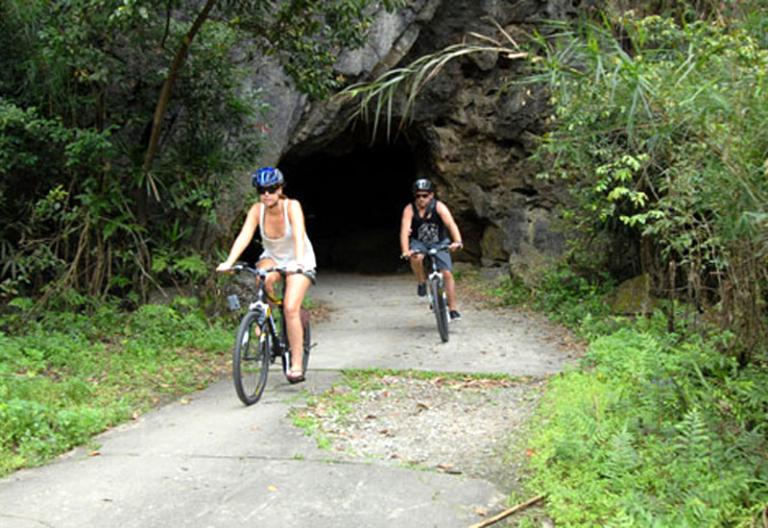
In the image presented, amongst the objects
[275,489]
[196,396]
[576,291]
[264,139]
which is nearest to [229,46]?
[264,139]

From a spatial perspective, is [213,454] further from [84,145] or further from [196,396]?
[84,145]

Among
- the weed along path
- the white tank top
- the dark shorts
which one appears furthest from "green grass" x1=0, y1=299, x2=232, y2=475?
the dark shorts

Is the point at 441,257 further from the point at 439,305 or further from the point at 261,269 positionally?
the point at 261,269

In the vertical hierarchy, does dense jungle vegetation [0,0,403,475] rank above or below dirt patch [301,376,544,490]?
above

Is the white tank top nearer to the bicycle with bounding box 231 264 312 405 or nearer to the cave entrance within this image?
the bicycle with bounding box 231 264 312 405

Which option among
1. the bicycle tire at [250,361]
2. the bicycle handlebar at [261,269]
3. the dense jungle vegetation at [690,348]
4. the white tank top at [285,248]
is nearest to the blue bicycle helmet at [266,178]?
the white tank top at [285,248]

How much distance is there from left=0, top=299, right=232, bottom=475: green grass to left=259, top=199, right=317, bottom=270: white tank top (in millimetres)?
1412

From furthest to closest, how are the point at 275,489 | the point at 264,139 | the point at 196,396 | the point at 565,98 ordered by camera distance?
the point at 264,139 → the point at 196,396 → the point at 275,489 → the point at 565,98

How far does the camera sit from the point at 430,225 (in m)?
8.45

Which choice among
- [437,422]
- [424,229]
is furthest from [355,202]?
[437,422]

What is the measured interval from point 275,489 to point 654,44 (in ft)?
22.2

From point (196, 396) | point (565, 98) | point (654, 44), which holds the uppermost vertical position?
point (654, 44)

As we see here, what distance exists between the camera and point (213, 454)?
4426 mm

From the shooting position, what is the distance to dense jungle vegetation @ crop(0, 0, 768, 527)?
10.7 feet
